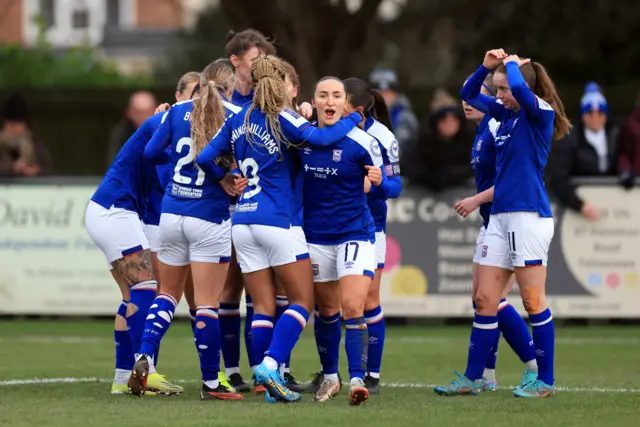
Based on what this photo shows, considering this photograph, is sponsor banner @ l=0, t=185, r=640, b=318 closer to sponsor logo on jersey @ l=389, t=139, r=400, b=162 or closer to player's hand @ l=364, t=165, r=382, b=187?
sponsor logo on jersey @ l=389, t=139, r=400, b=162

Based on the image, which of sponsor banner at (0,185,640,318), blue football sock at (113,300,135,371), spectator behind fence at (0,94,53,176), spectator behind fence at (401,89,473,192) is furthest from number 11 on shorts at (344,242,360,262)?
spectator behind fence at (0,94,53,176)

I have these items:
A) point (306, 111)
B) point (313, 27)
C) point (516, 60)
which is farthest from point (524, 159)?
point (313, 27)

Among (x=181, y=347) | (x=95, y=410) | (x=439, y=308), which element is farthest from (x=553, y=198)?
(x=95, y=410)

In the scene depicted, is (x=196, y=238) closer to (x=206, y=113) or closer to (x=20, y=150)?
(x=206, y=113)

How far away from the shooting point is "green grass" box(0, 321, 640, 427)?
25.8 ft

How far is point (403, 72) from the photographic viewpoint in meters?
38.9

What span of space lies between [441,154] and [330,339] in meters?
6.35

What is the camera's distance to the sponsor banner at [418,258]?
1469 cm

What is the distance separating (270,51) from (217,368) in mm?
2181

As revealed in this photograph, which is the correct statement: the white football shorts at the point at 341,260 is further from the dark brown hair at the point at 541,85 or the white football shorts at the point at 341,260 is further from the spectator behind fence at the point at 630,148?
the spectator behind fence at the point at 630,148

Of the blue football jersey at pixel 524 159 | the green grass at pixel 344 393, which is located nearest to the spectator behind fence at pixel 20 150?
the green grass at pixel 344 393

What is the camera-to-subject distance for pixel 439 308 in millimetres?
14922

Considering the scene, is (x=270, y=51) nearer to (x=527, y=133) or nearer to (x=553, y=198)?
(x=527, y=133)

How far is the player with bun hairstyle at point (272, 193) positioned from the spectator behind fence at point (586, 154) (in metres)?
6.36
